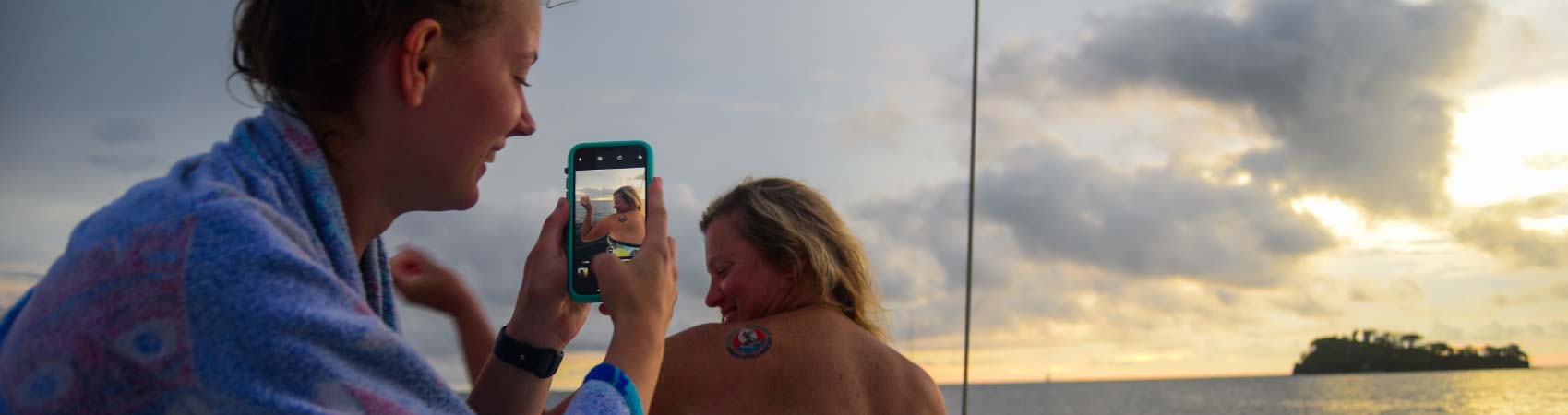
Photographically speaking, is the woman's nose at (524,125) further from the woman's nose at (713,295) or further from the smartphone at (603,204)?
the woman's nose at (713,295)

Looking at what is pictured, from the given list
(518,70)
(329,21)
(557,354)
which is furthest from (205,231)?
(557,354)

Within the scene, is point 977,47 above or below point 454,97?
above

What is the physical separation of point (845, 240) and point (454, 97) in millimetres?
1864

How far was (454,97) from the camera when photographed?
0.90 m

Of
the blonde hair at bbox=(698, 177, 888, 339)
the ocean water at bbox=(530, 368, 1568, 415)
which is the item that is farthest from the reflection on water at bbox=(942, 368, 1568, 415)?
the blonde hair at bbox=(698, 177, 888, 339)

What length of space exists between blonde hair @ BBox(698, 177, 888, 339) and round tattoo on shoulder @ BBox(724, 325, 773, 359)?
0.20 m

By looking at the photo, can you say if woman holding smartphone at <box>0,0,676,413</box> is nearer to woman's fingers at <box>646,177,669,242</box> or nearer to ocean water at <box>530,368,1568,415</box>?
woman's fingers at <box>646,177,669,242</box>

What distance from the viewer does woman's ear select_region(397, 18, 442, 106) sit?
0.86 metres

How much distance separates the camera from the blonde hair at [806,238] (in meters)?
2.60

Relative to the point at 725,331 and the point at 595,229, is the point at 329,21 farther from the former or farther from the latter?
the point at 725,331

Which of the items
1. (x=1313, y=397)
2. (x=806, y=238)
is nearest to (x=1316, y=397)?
(x=1313, y=397)

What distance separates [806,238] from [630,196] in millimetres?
1221

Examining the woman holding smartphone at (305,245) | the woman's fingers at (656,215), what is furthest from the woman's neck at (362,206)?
the woman's fingers at (656,215)

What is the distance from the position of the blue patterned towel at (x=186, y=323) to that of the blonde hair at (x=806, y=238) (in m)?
1.88
